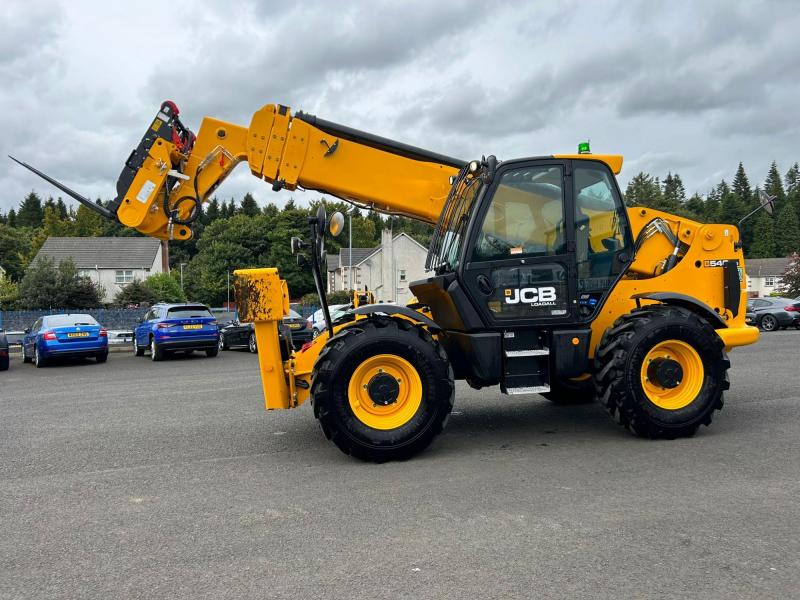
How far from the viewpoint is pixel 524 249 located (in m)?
6.45

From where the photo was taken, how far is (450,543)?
13.2ft

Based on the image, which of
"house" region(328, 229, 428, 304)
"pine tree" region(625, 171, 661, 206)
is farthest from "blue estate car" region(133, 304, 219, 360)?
"pine tree" region(625, 171, 661, 206)

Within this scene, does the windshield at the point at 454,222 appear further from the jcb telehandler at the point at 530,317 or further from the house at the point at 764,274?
the house at the point at 764,274

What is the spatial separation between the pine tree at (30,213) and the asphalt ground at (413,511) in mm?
139913

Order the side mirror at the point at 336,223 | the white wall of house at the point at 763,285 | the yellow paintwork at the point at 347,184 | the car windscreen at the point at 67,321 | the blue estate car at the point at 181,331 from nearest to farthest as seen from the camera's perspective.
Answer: the side mirror at the point at 336,223, the yellow paintwork at the point at 347,184, the car windscreen at the point at 67,321, the blue estate car at the point at 181,331, the white wall of house at the point at 763,285

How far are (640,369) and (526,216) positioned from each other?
181 centimetres

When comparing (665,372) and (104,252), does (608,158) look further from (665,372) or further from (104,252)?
(104,252)

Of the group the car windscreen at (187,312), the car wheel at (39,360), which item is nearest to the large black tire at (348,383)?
the car windscreen at (187,312)

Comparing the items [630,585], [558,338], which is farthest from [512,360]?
[630,585]

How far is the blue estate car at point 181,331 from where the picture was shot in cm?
1889

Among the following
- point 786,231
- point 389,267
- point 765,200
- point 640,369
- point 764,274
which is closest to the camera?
point 640,369

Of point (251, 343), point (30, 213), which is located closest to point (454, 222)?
point (251, 343)

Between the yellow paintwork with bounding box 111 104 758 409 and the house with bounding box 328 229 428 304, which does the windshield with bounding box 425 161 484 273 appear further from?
the house with bounding box 328 229 428 304

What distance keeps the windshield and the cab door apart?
192 millimetres
